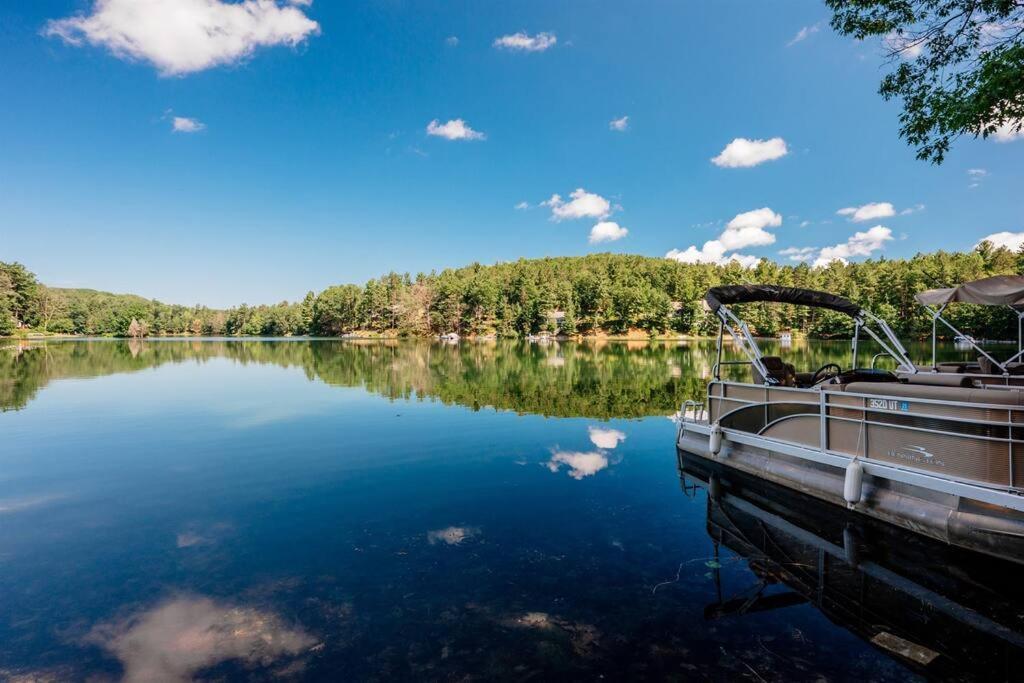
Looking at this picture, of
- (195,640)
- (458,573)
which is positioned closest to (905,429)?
(458,573)

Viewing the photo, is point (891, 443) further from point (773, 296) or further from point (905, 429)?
point (773, 296)

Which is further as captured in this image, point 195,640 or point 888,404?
point 888,404

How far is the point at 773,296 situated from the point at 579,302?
10338 centimetres

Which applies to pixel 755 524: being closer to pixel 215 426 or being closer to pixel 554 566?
pixel 554 566

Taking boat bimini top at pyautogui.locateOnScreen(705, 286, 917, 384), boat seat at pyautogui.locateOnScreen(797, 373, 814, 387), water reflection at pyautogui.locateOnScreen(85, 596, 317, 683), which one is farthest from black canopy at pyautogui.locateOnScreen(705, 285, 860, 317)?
water reflection at pyautogui.locateOnScreen(85, 596, 317, 683)

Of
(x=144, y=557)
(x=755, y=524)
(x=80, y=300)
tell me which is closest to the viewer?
(x=144, y=557)

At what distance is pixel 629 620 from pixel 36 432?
17.8 meters

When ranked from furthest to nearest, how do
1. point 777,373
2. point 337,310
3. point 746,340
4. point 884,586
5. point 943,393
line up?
1. point 337,310
2. point 746,340
3. point 777,373
4. point 943,393
5. point 884,586

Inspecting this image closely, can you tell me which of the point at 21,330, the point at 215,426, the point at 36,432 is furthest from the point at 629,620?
the point at 21,330

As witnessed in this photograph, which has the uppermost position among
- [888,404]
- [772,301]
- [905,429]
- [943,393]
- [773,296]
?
[773,296]

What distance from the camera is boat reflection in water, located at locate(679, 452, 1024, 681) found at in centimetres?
451

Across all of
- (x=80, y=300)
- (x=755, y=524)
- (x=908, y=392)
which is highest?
(x=80, y=300)

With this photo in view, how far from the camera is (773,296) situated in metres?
11.0

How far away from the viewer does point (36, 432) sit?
1466 centimetres
